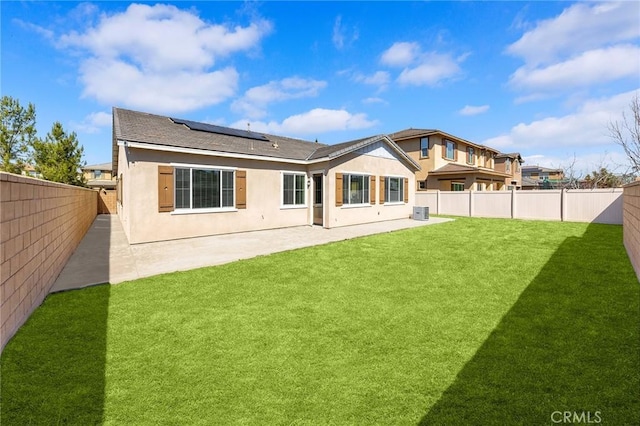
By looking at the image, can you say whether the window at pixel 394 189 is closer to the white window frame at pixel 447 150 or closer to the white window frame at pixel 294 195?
the white window frame at pixel 294 195

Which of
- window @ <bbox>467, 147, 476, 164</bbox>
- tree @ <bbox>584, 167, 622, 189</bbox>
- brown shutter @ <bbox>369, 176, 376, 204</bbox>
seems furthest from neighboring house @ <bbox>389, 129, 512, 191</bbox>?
tree @ <bbox>584, 167, 622, 189</bbox>

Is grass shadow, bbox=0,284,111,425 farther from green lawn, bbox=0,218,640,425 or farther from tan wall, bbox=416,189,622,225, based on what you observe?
tan wall, bbox=416,189,622,225

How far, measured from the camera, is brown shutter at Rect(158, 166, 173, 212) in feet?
33.2

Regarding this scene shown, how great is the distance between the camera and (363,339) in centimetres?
380

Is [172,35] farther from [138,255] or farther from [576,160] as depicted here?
[576,160]

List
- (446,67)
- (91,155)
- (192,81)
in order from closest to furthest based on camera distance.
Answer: (446,67)
(192,81)
(91,155)

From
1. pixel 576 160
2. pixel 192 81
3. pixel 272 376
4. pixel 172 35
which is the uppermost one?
pixel 192 81

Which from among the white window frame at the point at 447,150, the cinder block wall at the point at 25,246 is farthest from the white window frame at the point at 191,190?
the white window frame at the point at 447,150

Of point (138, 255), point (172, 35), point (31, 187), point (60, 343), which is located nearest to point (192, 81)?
point (172, 35)

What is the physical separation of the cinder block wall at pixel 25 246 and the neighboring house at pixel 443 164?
22.2 metres

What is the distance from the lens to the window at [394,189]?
55.3ft

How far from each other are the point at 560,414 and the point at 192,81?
74.4 ft

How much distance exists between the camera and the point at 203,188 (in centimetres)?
1126

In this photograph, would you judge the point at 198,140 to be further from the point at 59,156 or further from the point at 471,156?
the point at 471,156
